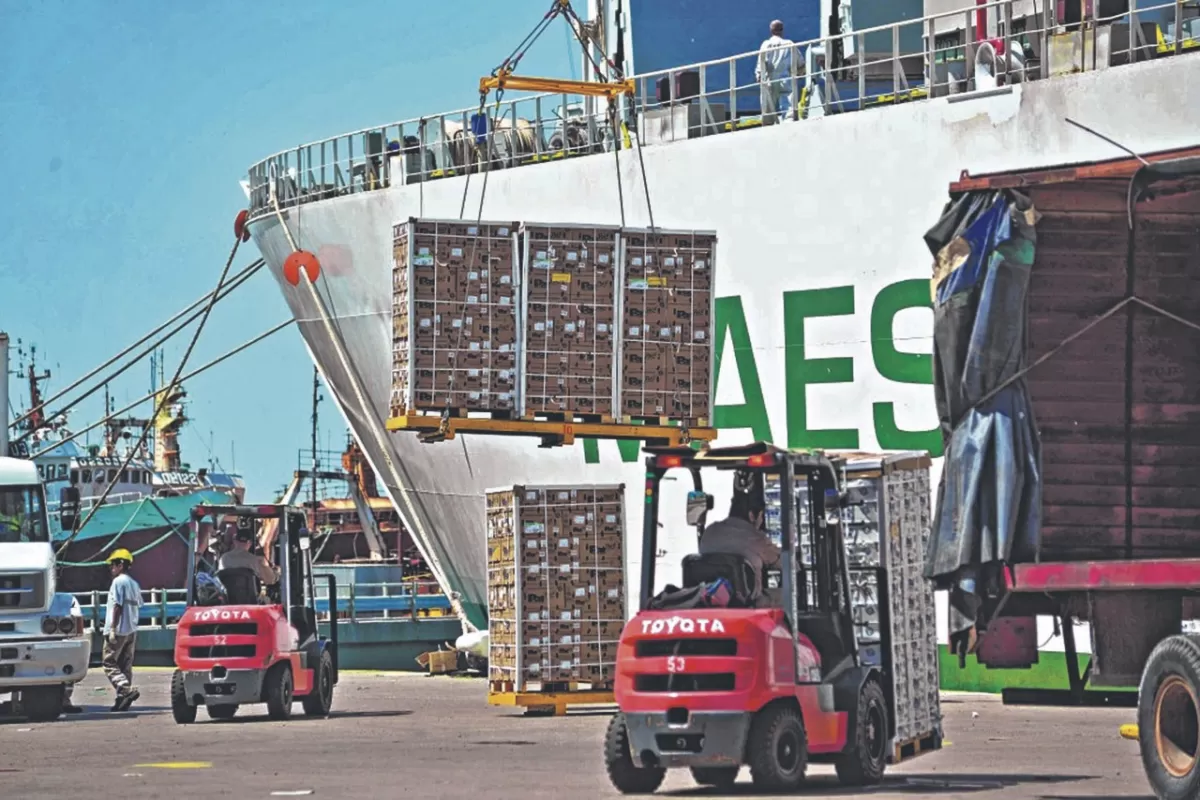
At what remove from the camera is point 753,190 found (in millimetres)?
25016

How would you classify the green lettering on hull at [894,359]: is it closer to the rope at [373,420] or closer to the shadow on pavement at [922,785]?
the rope at [373,420]

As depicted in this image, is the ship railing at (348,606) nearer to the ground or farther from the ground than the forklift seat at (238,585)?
nearer to the ground

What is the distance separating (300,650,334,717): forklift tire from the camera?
21188mm

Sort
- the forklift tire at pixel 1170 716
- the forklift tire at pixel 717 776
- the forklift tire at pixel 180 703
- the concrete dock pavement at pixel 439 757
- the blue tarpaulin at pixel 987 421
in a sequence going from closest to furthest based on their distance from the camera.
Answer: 1. the forklift tire at pixel 1170 716
2. the blue tarpaulin at pixel 987 421
3. the concrete dock pavement at pixel 439 757
4. the forklift tire at pixel 717 776
5. the forklift tire at pixel 180 703

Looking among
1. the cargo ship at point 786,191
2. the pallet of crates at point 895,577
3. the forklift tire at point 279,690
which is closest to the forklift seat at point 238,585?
the forklift tire at point 279,690

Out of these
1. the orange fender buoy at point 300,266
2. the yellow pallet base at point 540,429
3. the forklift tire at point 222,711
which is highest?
the orange fender buoy at point 300,266

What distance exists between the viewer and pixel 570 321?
20438 millimetres

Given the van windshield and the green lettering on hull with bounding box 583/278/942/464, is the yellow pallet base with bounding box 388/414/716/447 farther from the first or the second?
the van windshield

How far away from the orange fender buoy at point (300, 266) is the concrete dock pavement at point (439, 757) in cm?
901

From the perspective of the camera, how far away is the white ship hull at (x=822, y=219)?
22438 mm

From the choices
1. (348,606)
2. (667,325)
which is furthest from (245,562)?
(348,606)

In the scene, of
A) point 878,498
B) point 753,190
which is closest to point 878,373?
point 753,190

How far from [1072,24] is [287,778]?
43.8ft

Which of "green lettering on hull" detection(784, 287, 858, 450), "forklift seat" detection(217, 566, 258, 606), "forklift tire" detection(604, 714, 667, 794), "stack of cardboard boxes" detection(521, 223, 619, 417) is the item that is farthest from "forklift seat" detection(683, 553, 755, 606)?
"green lettering on hull" detection(784, 287, 858, 450)
